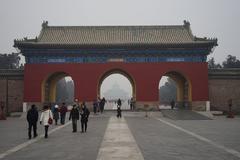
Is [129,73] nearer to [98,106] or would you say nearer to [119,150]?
[98,106]

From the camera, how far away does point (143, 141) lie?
39.9ft

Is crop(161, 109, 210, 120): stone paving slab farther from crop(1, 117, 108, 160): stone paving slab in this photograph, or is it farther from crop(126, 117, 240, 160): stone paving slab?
crop(1, 117, 108, 160): stone paving slab

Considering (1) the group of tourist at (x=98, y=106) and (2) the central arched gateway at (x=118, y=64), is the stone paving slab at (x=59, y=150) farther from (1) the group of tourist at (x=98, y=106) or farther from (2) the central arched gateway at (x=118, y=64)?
(2) the central arched gateway at (x=118, y=64)

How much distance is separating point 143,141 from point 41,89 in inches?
767

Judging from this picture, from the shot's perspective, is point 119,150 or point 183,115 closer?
point 119,150

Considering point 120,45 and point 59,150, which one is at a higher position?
point 120,45

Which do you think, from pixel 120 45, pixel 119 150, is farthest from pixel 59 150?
pixel 120 45

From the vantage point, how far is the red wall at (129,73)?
3012cm

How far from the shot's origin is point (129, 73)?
3025 cm

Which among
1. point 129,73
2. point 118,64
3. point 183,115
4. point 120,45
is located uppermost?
point 120,45

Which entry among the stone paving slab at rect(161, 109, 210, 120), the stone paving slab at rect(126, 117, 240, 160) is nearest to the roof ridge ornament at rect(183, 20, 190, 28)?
the stone paving slab at rect(161, 109, 210, 120)

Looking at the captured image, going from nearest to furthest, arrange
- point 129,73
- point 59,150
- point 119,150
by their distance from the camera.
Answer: point 119,150 → point 59,150 → point 129,73

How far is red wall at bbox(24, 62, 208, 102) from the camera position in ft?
98.8

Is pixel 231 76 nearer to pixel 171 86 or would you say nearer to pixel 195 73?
pixel 195 73
